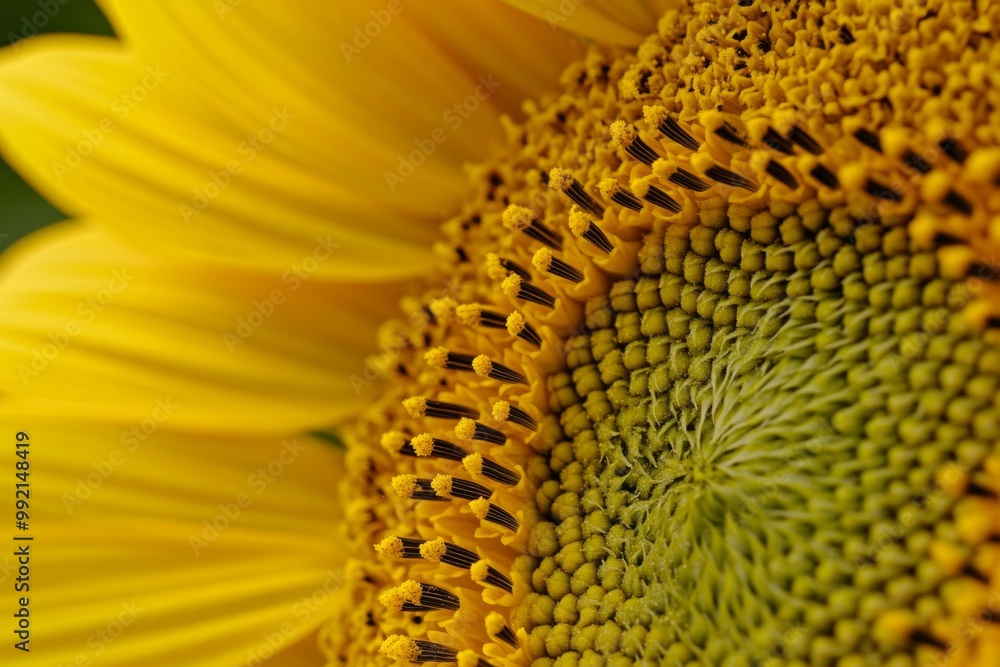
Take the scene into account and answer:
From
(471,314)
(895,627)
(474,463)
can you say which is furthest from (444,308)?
(895,627)

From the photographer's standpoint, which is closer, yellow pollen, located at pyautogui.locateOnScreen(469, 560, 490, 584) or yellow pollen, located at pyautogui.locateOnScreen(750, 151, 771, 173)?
yellow pollen, located at pyautogui.locateOnScreen(750, 151, 771, 173)

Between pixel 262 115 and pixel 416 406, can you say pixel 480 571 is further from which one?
pixel 262 115

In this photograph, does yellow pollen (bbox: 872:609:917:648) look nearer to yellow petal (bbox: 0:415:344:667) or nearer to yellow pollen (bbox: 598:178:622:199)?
yellow pollen (bbox: 598:178:622:199)

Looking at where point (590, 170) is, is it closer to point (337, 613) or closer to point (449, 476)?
point (449, 476)

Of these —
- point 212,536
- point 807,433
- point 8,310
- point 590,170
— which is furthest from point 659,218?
point 8,310

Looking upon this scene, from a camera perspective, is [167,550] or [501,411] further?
[167,550]

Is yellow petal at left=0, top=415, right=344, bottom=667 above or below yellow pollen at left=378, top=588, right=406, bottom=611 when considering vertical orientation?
below

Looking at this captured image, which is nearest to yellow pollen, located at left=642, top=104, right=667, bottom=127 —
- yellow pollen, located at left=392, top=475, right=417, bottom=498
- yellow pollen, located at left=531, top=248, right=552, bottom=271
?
yellow pollen, located at left=531, top=248, right=552, bottom=271
